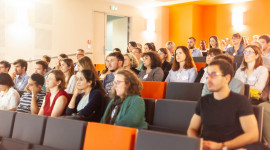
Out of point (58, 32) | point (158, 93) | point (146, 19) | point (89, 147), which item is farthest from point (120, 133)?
point (146, 19)

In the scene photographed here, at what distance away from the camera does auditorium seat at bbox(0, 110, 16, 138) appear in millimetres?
2617

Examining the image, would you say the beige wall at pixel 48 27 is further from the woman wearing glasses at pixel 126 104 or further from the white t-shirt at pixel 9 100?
the woman wearing glasses at pixel 126 104

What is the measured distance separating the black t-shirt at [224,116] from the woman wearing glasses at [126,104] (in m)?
0.55

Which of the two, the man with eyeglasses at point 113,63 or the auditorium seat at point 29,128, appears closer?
the auditorium seat at point 29,128

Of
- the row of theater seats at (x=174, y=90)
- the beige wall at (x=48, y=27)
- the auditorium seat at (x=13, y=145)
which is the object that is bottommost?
the auditorium seat at (x=13, y=145)

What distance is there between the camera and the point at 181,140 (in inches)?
61.9

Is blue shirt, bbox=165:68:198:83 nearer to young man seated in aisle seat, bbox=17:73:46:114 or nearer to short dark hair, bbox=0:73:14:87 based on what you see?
young man seated in aisle seat, bbox=17:73:46:114

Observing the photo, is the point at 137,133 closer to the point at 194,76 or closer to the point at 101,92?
the point at 101,92

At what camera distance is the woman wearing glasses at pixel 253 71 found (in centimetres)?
315

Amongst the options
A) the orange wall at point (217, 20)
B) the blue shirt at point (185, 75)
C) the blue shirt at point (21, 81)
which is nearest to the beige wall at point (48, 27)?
the orange wall at point (217, 20)

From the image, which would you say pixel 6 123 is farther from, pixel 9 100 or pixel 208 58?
pixel 208 58

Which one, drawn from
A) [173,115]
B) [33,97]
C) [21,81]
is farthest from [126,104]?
[21,81]

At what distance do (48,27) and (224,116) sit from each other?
6.77m

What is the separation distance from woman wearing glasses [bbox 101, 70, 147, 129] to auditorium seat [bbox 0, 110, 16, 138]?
2.60 feet
